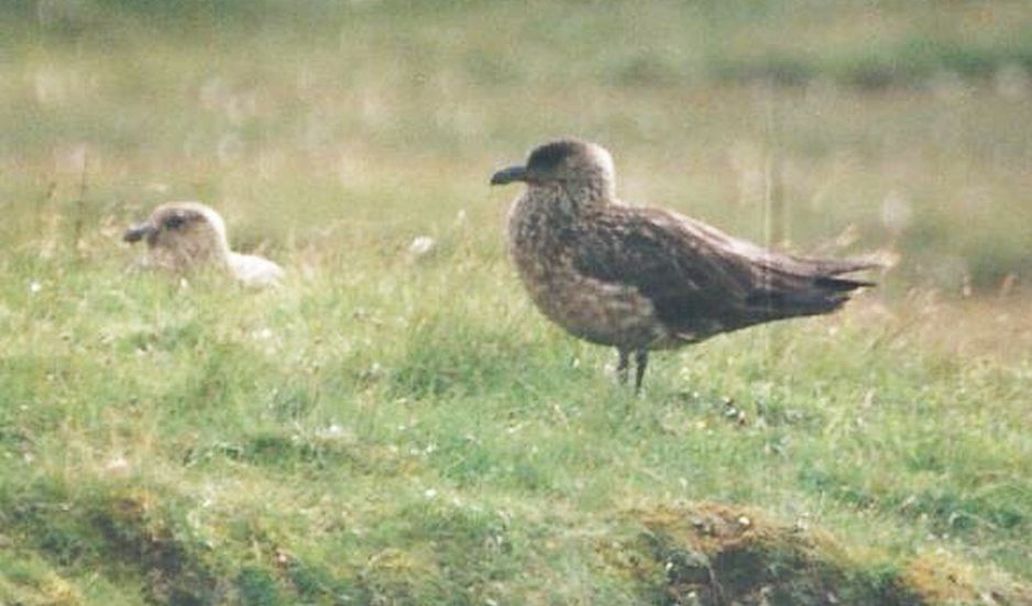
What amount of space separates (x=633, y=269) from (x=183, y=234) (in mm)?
2814

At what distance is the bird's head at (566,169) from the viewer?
446 inches

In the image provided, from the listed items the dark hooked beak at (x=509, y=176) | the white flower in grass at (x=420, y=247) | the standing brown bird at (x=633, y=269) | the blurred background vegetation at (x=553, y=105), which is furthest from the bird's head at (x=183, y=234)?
the blurred background vegetation at (x=553, y=105)

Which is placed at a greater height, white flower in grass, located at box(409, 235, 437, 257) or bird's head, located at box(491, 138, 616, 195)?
bird's head, located at box(491, 138, 616, 195)

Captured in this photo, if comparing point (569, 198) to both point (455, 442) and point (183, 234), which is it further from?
point (183, 234)

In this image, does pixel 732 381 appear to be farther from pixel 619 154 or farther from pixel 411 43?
pixel 411 43

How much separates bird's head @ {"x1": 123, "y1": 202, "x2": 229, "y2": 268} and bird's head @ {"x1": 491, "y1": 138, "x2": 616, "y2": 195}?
190 centimetres

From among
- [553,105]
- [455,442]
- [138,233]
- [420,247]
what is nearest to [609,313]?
[455,442]

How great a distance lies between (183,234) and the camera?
1307cm

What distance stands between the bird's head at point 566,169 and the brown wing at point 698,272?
6.2 inches

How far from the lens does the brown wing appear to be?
10.9 metres

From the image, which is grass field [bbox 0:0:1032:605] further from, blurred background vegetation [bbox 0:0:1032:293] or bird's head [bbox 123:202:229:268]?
blurred background vegetation [bbox 0:0:1032:293]

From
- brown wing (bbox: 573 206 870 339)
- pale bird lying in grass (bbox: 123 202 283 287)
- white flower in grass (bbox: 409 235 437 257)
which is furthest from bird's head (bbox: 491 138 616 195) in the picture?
pale bird lying in grass (bbox: 123 202 283 287)

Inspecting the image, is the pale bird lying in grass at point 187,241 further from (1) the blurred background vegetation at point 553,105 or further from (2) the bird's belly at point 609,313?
(1) the blurred background vegetation at point 553,105

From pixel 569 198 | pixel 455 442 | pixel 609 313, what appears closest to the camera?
pixel 455 442
